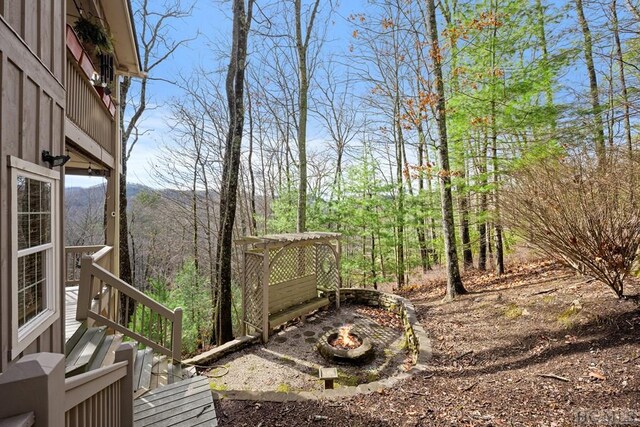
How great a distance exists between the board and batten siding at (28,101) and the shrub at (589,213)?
6.51 m

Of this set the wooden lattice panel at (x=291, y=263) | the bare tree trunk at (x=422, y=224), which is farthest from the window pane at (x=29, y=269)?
the bare tree trunk at (x=422, y=224)

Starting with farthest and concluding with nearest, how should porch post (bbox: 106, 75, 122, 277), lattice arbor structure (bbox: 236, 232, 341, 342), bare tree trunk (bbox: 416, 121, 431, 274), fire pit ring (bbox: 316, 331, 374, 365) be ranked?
1. bare tree trunk (bbox: 416, 121, 431, 274)
2. lattice arbor structure (bbox: 236, 232, 341, 342)
3. porch post (bbox: 106, 75, 122, 277)
4. fire pit ring (bbox: 316, 331, 374, 365)

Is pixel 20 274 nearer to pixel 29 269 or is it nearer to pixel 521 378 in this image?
pixel 29 269

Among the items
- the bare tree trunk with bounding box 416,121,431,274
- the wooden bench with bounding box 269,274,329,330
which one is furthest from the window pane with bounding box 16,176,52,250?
the bare tree trunk with bounding box 416,121,431,274

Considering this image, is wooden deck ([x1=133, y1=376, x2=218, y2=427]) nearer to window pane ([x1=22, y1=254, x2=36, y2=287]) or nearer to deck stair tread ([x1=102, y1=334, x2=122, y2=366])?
deck stair tread ([x1=102, y1=334, x2=122, y2=366])

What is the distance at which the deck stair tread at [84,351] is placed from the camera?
3141mm

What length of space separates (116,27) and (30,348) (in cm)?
655

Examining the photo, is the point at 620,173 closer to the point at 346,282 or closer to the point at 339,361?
the point at 339,361

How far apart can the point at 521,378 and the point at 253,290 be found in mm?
4936

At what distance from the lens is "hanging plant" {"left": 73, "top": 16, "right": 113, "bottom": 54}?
4.59 metres

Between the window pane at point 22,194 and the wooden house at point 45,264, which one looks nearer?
the wooden house at point 45,264

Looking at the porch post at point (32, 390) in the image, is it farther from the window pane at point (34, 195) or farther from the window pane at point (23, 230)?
the window pane at point (34, 195)

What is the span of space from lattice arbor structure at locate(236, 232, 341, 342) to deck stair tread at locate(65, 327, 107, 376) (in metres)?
2.66

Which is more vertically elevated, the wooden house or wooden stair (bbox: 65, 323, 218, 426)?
the wooden house
